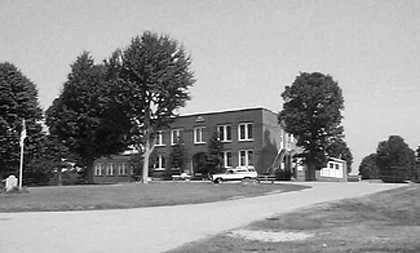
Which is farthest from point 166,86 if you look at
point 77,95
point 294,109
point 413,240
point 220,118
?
point 413,240

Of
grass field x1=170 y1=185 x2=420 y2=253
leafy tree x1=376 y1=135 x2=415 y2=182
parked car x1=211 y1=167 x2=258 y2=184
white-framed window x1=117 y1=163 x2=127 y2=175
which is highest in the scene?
leafy tree x1=376 y1=135 x2=415 y2=182

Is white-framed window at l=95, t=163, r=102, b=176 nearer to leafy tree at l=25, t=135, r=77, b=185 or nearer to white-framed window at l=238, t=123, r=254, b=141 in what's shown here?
white-framed window at l=238, t=123, r=254, b=141

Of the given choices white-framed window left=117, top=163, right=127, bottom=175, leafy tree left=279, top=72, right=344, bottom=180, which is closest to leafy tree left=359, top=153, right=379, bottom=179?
white-framed window left=117, top=163, right=127, bottom=175

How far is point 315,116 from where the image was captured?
206 feet

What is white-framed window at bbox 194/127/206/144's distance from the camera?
7456cm

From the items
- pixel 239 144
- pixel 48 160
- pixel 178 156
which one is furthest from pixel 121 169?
pixel 48 160

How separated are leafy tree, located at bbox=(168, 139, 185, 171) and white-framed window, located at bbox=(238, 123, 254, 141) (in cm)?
865

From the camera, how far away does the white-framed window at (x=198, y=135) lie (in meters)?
74.6

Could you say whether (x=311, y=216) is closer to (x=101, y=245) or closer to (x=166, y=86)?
(x=101, y=245)

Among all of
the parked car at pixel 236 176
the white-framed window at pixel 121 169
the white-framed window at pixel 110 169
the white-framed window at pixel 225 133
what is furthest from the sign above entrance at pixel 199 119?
the white-framed window at pixel 110 169

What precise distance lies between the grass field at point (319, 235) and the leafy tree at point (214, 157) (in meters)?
45.9

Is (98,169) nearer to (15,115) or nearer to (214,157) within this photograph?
(214,157)

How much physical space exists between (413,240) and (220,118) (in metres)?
60.3

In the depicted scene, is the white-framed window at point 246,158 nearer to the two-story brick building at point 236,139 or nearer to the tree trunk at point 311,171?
the two-story brick building at point 236,139
